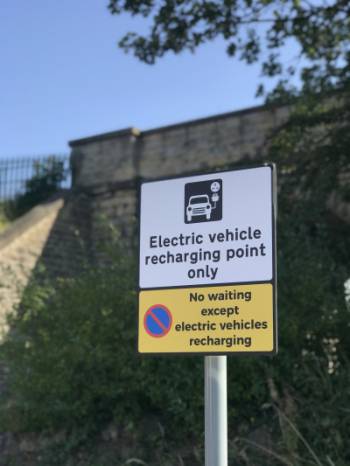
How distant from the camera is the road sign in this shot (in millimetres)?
2877

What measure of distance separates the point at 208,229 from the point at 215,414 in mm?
754

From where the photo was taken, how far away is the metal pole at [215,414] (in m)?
2.85

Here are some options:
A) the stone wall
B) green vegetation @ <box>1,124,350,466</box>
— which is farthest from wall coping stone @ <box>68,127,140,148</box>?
green vegetation @ <box>1,124,350,466</box>

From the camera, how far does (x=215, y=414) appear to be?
2895mm

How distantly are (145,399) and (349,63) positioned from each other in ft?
18.2

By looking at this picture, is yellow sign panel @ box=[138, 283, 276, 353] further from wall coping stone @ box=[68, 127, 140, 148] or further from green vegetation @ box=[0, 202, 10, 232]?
green vegetation @ box=[0, 202, 10, 232]

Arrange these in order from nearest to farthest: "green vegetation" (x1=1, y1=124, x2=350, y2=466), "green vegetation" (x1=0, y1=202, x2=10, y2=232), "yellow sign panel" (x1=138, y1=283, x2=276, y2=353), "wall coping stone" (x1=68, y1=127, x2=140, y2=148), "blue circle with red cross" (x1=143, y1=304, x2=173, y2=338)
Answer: "yellow sign panel" (x1=138, y1=283, x2=276, y2=353)
"blue circle with red cross" (x1=143, y1=304, x2=173, y2=338)
"green vegetation" (x1=1, y1=124, x2=350, y2=466)
"wall coping stone" (x1=68, y1=127, x2=140, y2=148)
"green vegetation" (x1=0, y1=202, x2=10, y2=232)

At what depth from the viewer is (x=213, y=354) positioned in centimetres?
288

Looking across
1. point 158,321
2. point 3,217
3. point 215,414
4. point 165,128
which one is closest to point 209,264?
point 158,321

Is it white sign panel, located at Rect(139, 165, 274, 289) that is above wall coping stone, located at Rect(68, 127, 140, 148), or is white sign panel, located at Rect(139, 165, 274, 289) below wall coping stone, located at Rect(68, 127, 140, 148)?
below

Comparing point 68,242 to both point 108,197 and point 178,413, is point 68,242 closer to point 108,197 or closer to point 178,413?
point 108,197

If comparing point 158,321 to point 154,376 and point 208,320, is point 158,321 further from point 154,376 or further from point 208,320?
point 154,376

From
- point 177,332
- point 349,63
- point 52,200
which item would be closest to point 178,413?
point 177,332

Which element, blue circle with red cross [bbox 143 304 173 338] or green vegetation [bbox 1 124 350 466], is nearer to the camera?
blue circle with red cross [bbox 143 304 173 338]
